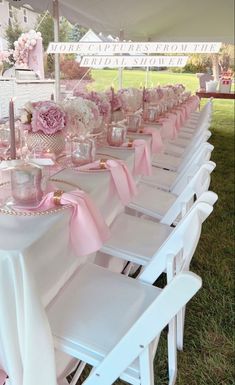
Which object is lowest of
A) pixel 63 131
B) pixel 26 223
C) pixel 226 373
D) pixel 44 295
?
pixel 226 373

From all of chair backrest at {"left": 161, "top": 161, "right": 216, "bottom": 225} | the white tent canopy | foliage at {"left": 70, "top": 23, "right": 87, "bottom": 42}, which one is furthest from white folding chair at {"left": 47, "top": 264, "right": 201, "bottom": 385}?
foliage at {"left": 70, "top": 23, "right": 87, "bottom": 42}

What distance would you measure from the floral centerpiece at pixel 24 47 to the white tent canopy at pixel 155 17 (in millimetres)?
250

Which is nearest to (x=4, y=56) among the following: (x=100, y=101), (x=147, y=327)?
(x=100, y=101)

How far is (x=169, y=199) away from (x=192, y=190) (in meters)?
0.64

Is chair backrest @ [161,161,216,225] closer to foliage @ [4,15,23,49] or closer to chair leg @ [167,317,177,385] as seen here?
chair leg @ [167,317,177,385]

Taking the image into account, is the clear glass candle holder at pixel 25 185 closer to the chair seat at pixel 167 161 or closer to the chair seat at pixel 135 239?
the chair seat at pixel 135 239

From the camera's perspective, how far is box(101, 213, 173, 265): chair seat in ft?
4.99

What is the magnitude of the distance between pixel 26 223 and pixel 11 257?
0.15 m

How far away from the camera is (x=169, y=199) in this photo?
2.20 metres

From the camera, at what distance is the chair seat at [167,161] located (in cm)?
305

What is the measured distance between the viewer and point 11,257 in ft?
2.72

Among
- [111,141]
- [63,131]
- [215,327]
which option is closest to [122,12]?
[111,141]

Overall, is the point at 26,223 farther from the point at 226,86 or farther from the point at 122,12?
the point at 226,86

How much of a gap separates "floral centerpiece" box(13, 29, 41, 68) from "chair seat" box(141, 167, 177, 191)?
4.17 ft
